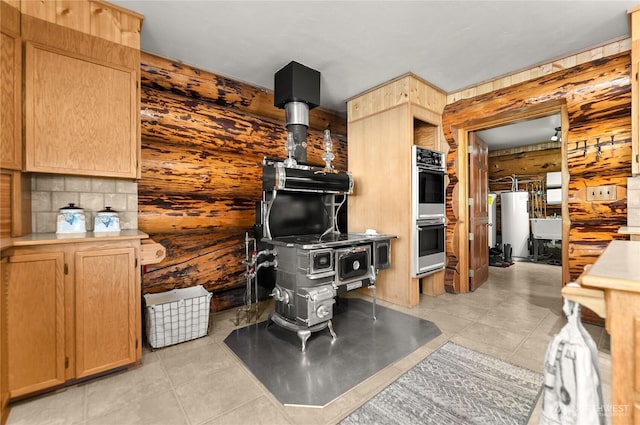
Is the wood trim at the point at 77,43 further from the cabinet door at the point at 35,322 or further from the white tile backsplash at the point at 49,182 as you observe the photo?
the cabinet door at the point at 35,322

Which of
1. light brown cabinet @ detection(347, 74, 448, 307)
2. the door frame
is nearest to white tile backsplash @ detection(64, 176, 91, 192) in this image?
light brown cabinet @ detection(347, 74, 448, 307)

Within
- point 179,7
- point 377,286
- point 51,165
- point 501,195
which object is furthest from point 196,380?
point 501,195

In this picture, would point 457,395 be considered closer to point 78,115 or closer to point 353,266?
point 353,266

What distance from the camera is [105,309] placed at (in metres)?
1.89

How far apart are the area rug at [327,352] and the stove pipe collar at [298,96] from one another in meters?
1.71

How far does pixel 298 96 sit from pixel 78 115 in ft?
5.85

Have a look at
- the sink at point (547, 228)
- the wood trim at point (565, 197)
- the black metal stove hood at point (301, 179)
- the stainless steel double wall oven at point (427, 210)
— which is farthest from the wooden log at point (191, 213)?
the sink at point (547, 228)

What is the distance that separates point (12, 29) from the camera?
1774mm

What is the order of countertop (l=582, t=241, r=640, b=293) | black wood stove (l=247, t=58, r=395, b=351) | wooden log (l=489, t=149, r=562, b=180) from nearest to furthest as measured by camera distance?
countertop (l=582, t=241, r=640, b=293)
black wood stove (l=247, t=58, r=395, b=351)
wooden log (l=489, t=149, r=562, b=180)

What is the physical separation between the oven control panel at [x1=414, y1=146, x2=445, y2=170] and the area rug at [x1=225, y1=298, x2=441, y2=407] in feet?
5.58

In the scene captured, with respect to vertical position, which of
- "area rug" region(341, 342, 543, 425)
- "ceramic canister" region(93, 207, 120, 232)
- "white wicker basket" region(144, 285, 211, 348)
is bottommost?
"area rug" region(341, 342, 543, 425)

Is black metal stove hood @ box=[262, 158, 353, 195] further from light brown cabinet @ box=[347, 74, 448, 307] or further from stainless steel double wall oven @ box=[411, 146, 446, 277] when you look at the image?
stainless steel double wall oven @ box=[411, 146, 446, 277]

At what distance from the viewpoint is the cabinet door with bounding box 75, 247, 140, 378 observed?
181cm

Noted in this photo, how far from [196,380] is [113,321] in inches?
27.0
